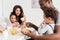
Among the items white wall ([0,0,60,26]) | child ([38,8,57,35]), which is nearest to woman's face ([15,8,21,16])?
white wall ([0,0,60,26])

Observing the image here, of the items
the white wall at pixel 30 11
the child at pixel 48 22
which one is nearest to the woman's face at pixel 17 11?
the white wall at pixel 30 11

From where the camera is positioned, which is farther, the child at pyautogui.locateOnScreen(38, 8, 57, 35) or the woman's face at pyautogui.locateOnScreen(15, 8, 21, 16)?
the woman's face at pyautogui.locateOnScreen(15, 8, 21, 16)

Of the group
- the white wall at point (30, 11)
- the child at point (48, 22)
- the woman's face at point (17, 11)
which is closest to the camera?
the child at point (48, 22)

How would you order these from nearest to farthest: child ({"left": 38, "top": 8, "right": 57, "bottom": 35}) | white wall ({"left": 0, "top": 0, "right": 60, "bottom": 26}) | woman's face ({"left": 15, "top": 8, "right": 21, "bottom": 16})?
child ({"left": 38, "top": 8, "right": 57, "bottom": 35})
woman's face ({"left": 15, "top": 8, "right": 21, "bottom": 16})
white wall ({"left": 0, "top": 0, "right": 60, "bottom": 26})

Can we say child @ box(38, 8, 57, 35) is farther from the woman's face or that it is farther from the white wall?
the white wall

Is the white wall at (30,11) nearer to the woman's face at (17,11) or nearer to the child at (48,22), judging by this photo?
the woman's face at (17,11)

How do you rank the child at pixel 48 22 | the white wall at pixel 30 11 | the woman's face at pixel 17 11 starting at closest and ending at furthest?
the child at pixel 48 22 → the woman's face at pixel 17 11 → the white wall at pixel 30 11

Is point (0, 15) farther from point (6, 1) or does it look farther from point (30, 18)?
point (30, 18)

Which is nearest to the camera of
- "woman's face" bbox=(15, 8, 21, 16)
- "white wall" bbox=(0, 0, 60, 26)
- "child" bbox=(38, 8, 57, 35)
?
"child" bbox=(38, 8, 57, 35)

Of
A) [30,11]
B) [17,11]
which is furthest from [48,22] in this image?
[30,11]

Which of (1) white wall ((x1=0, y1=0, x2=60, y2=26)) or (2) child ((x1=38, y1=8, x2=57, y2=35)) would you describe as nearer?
(2) child ((x1=38, y1=8, x2=57, y2=35))

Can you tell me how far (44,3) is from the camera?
167 centimetres

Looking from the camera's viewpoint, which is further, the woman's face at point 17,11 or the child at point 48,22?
the woman's face at point 17,11

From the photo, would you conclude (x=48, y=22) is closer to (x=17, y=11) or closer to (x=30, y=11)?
(x=17, y=11)
